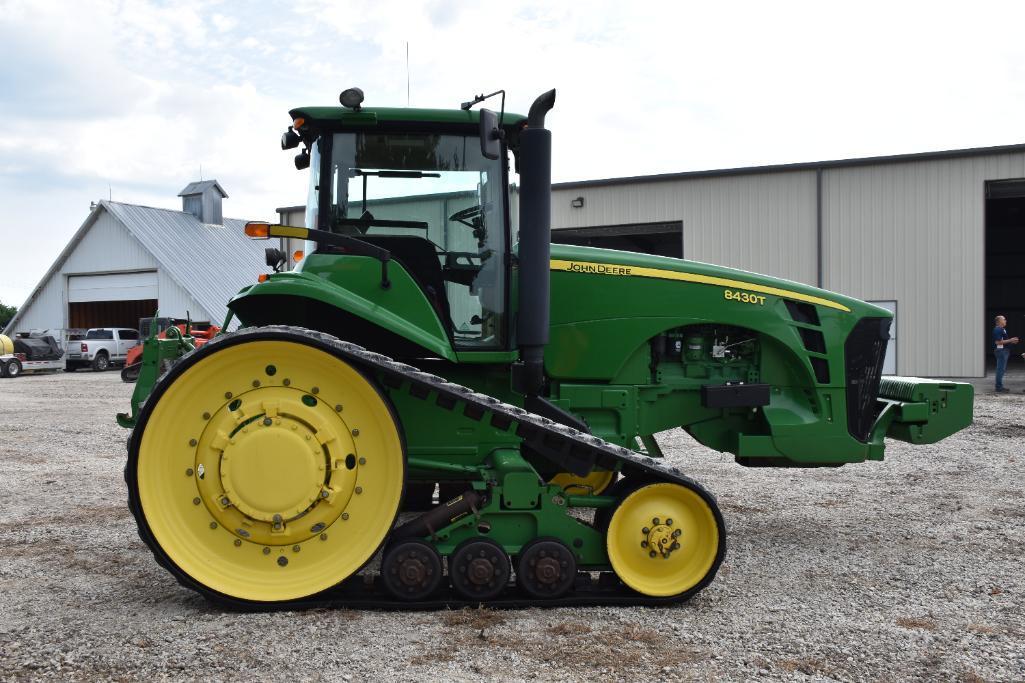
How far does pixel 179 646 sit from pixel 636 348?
3150 mm

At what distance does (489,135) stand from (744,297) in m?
2.24

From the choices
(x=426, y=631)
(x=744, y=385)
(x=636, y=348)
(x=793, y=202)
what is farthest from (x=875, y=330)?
(x=793, y=202)

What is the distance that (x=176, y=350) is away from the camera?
213 inches

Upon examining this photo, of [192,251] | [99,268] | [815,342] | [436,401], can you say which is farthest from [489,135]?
[99,268]

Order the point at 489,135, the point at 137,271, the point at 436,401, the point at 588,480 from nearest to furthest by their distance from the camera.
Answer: the point at 489,135, the point at 436,401, the point at 588,480, the point at 137,271

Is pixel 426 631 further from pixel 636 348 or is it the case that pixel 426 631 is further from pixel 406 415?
pixel 636 348

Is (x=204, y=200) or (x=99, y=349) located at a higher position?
(x=204, y=200)

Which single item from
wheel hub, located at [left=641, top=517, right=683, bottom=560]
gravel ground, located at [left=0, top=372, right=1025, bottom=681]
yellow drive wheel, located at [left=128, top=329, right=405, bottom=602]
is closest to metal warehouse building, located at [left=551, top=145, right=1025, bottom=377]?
gravel ground, located at [left=0, top=372, right=1025, bottom=681]

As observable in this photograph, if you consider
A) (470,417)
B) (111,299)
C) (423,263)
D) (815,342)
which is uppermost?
(111,299)

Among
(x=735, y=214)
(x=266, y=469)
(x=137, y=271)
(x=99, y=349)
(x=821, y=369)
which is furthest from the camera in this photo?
(x=137, y=271)

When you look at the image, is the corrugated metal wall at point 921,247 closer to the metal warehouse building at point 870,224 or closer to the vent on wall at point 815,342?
the metal warehouse building at point 870,224

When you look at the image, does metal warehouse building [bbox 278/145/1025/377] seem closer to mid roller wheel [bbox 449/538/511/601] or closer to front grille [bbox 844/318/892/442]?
front grille [bbox 844/318/892/442]

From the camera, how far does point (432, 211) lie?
16.0ft

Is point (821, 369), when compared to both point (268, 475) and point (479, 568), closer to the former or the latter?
point (479, 568)
